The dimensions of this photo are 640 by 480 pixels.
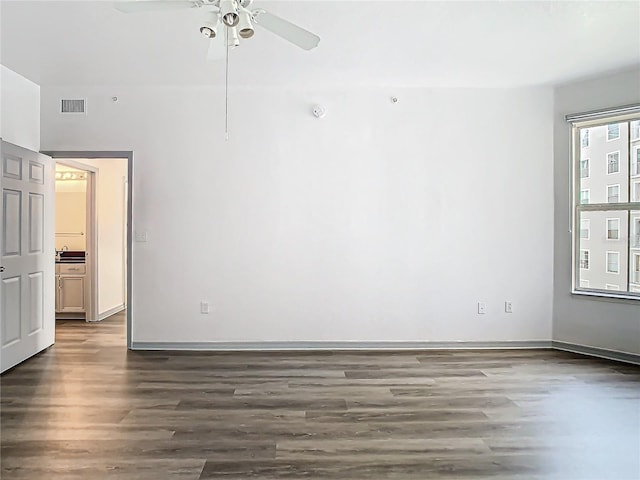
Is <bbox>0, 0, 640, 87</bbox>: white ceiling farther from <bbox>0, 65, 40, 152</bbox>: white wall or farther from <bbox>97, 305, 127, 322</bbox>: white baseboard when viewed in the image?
<bbox>97, 305, 127, 322</bbox>: white baseboard

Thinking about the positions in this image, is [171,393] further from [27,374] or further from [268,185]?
[268,185]

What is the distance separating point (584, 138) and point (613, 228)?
0.91 m

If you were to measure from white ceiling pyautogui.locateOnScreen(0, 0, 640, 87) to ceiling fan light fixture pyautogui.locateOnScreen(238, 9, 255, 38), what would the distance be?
682 millimetres

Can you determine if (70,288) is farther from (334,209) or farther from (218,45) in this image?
(218,45)

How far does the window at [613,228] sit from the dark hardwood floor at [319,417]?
1168 mm

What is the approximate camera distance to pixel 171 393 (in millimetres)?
3393

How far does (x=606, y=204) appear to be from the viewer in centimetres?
440

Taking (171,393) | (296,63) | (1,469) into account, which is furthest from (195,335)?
(296,63)

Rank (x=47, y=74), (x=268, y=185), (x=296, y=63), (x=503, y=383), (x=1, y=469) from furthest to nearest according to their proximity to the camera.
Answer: (x=268, y=185) < (x=47, y=74) < (x=296, y=63) < (x=503, y=383) < (x=1, y=469)

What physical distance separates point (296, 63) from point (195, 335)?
9.07 feet

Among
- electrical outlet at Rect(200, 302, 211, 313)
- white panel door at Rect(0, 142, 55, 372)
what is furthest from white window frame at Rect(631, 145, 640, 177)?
white panel door at Rect(0, 142, 55, 372)

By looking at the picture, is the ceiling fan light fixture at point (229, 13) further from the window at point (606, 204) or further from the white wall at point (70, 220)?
the white wall at point (70, 220)

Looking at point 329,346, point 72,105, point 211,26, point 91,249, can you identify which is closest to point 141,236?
point 72,105

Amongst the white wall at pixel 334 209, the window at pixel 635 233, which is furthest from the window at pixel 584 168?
the window at pixel 635 233
